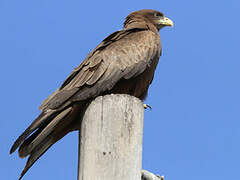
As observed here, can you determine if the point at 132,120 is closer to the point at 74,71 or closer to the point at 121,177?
the point at 121,177

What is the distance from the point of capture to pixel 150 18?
7336 mm

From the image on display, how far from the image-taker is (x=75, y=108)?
4.76 meters

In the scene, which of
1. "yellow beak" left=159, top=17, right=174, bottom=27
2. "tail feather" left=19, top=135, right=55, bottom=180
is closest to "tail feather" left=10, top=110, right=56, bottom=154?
"tail feather" left=19, top=135, right=55, bottom=180

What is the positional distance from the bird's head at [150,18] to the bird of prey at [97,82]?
1.67 feet

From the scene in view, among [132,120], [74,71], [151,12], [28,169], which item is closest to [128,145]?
[132,120]

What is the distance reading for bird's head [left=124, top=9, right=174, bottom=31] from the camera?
283 inches

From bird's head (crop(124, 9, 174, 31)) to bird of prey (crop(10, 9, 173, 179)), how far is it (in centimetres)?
51

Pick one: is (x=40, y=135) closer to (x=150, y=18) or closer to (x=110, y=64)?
(x=110, y=64)

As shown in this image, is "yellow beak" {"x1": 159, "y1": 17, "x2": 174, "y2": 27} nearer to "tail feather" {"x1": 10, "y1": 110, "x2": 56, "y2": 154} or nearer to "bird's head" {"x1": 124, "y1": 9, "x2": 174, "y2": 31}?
"bird's head" {"x1": 124, "y1": 9, "x2": 174, "y2": 31}

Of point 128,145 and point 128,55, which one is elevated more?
point 128,55

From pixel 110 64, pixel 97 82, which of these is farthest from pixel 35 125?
pixel 110 64

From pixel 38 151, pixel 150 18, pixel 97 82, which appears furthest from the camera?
pixel 150 18

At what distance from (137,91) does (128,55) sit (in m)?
0.42

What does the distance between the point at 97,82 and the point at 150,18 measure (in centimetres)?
261
